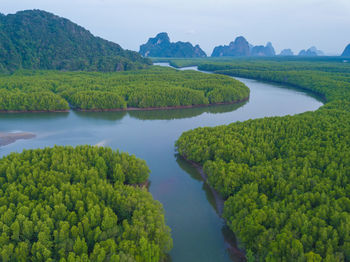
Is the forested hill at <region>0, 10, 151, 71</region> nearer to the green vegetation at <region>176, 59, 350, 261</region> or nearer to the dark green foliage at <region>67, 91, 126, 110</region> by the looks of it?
the dark green foliage at <region>67, 91, 126, 110</region>

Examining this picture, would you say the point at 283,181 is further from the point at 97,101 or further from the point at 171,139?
the point at 97,101

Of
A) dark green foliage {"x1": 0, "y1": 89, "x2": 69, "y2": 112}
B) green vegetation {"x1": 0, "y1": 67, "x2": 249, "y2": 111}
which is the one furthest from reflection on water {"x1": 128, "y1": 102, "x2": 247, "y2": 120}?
dark green foliage {"x1": 0, "y1": 89, "x2": 69, "y2": 112}

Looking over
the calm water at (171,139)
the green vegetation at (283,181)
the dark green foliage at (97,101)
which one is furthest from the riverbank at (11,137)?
the green vegetation at (283,181)

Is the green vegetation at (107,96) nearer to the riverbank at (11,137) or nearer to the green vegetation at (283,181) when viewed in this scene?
the riverbank at (11,137)

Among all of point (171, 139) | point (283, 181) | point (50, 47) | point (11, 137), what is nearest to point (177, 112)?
point (171, 139)

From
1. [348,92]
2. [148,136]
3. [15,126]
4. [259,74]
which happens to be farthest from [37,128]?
[259,74]

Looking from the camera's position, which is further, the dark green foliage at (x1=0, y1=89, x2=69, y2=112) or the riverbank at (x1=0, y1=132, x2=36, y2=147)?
the dark green foliage at (x1=0, y1=89, x2=69, y2=112)
